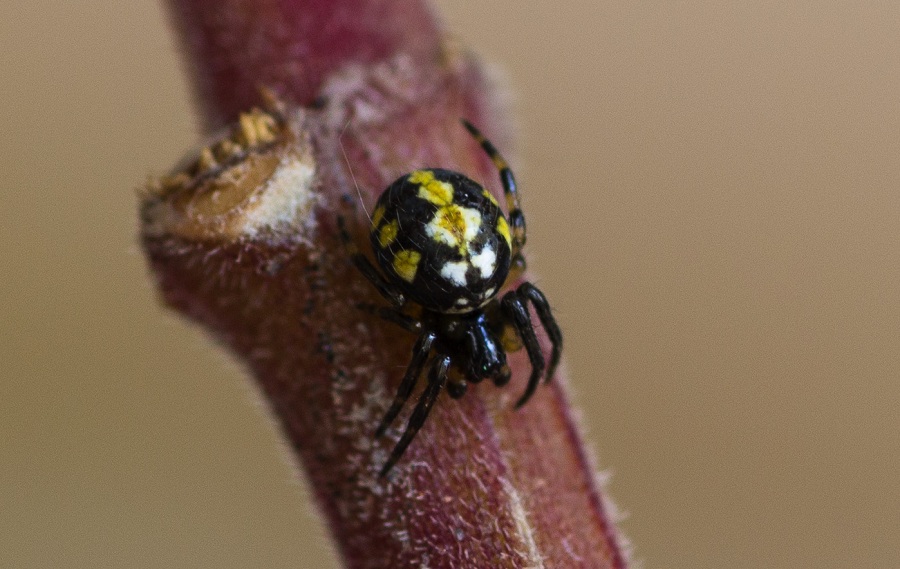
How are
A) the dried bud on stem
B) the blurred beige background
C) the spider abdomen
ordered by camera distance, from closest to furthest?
1. the dried bud on stem
2. the spider abdomen
3. the blurred beige background

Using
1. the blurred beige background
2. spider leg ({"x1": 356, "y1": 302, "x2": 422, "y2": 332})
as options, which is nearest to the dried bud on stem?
spider leg ({"x1": 356, "y1": 302, "x2": 422, "y2": 332})

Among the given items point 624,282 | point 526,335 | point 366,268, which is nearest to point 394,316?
point 366,268

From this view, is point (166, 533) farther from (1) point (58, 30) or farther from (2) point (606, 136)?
(2) point (606, 136)

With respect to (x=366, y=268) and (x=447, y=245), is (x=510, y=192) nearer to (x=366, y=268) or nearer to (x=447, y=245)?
(x=447, y=245)

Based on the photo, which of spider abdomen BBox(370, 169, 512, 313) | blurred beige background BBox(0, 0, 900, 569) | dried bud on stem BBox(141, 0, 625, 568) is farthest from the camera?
blurred beige background BBox(0, 0, 900, 569)

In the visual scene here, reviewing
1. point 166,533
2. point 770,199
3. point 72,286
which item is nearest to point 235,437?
point 166,533

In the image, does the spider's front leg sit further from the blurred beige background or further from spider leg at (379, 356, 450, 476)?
the blurred beige background
